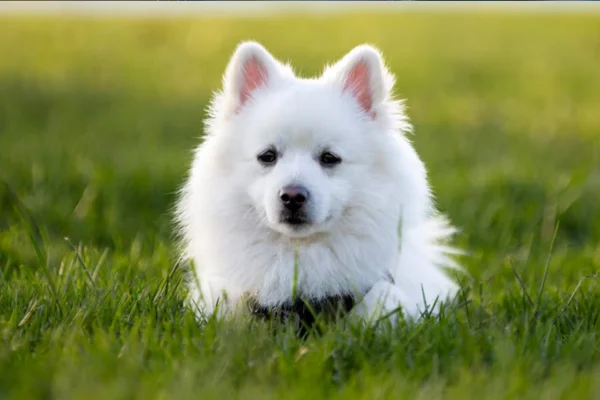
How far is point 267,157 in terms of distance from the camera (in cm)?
407

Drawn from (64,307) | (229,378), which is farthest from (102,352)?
(64,307)

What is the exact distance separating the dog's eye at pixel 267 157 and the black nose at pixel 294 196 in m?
0.29

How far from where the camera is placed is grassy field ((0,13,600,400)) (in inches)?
122

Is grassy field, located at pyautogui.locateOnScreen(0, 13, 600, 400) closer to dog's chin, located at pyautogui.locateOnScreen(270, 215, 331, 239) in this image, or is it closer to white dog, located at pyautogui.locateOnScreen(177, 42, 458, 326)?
white dog, located at pyautogui.locateOnScreen(177, 42, 458, 326)

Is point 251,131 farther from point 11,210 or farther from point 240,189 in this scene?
point 11,210

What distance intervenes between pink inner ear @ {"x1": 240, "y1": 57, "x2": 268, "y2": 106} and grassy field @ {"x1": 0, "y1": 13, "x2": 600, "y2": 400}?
1.05 meters

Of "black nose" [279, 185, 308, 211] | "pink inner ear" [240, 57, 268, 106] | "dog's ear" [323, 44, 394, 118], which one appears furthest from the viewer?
"pink inner ear" [240, 57, 268, 106]

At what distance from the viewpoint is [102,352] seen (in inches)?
123

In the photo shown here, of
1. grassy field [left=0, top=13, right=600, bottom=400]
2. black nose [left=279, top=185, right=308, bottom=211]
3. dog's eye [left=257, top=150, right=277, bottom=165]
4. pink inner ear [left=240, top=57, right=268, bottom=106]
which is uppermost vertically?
pink inner ear [left=240, top=57, right=268, bottom=106]

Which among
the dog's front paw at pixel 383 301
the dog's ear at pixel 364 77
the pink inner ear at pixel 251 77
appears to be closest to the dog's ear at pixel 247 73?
the pink inner ear at pixel 251 77

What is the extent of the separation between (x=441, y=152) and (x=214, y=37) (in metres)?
9.45

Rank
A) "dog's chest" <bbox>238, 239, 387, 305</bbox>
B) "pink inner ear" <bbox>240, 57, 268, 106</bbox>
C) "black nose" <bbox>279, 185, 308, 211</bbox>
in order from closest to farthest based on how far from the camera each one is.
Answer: "black nose" <bbox>279, 185, 308, 211</bbox> < "dog's chest" <bbox>238, 239, 387, 305</bbox> < "pink inner ear" <bbox>240, 57, 268, 106</bbox>

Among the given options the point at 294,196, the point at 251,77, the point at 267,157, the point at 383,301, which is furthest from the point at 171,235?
the point at 383,301

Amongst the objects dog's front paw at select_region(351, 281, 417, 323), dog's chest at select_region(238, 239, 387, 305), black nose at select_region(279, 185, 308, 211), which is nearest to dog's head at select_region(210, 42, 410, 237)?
black nose at select_region(279, 185, 308, 211)
